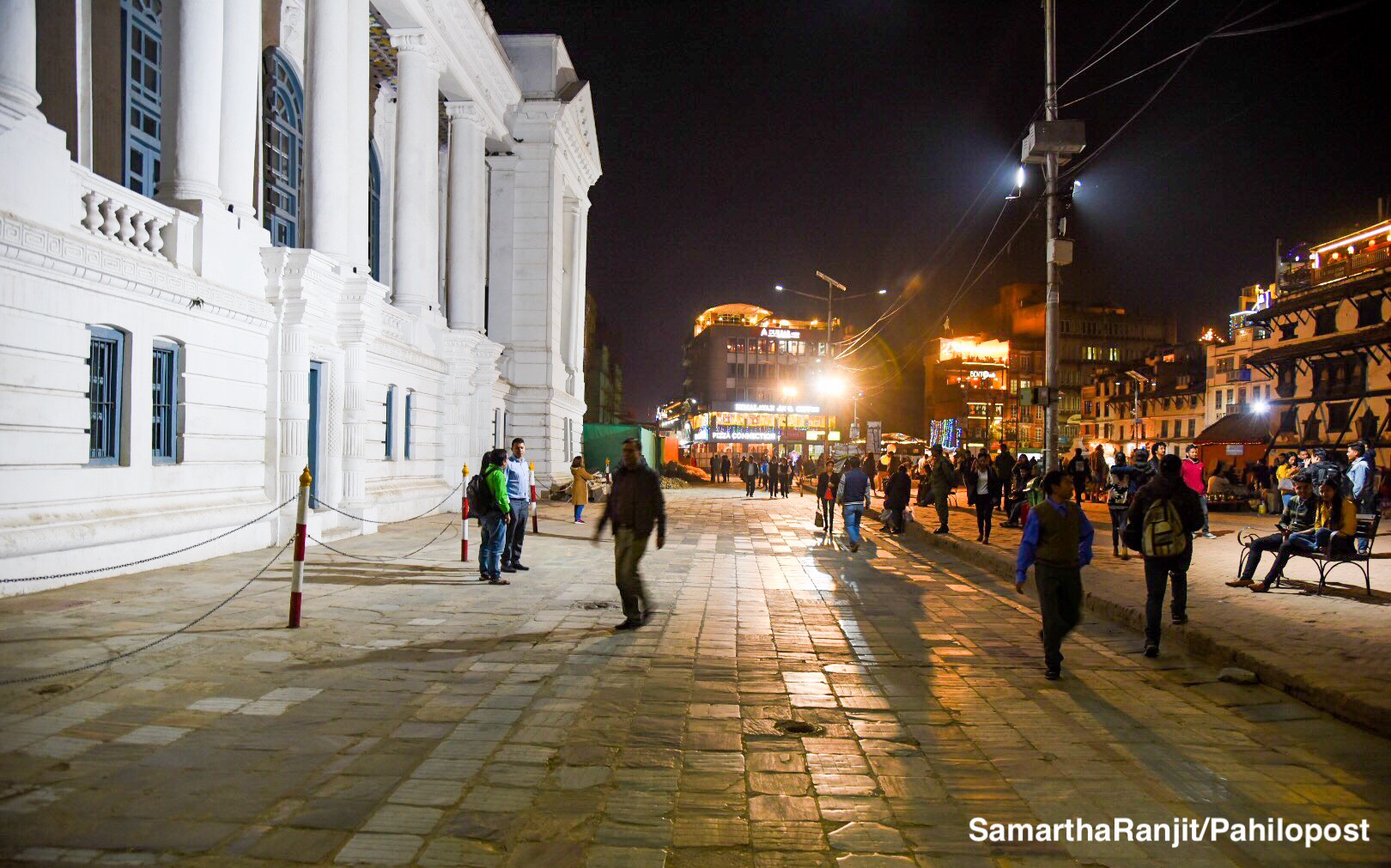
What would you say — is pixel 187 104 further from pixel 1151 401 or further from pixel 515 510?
pixel 1151 401

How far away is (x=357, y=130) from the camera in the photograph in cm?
1645

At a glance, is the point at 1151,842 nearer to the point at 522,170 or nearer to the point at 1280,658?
the point at 1280,658

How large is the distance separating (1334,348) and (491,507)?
44587 mm

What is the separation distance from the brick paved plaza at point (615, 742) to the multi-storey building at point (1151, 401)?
6140 centimetres

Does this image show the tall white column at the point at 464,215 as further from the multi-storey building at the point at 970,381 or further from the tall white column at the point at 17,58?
the multi-storey building at the point at 970,381

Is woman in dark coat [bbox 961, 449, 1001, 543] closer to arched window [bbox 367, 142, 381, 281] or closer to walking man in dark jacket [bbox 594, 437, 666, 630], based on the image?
walking man in dark jacket [bbox 594, 437, 666, 630]

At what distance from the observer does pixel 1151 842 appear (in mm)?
3760

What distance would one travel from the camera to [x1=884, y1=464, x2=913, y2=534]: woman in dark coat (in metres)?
18.7

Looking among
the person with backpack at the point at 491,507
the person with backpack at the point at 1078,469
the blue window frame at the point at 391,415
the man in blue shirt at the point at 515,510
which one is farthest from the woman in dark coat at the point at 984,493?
the blue window frame at the point at 391,415

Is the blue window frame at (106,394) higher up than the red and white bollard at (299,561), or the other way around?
the blue window frame at (106,394)

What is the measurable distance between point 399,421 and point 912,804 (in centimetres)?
1863

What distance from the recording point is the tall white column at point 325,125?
15.7m

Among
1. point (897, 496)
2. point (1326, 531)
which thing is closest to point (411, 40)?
point (897, 496)

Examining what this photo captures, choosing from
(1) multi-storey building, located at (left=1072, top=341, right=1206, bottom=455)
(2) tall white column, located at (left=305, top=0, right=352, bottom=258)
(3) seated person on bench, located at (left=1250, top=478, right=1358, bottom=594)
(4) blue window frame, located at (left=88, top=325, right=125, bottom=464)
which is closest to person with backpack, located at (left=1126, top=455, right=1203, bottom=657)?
(3) seated person on bench, located at (left=1250, top=478, right=1358, bottom=594)
